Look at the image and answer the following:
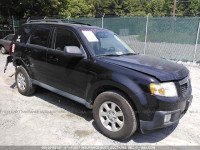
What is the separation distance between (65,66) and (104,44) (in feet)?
3.04

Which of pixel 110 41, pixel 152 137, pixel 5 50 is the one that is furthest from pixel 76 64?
pixel 5 50

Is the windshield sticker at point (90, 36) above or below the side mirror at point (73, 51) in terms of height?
above

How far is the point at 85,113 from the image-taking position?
13.7 ft

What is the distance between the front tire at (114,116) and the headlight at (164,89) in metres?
0.46

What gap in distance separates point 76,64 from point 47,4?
1867 cm

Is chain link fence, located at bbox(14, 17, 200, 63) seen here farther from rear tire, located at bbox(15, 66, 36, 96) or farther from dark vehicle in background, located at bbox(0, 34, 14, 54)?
rear tire, located at bbox(15, 66, 36, 96)

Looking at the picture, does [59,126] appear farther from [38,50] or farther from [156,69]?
[156,69]

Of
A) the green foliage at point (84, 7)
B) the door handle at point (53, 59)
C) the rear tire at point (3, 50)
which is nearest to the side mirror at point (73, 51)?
the door handle at point (53, 59)

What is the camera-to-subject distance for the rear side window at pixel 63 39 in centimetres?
371

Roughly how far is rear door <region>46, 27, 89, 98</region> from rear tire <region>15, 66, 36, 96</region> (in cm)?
84

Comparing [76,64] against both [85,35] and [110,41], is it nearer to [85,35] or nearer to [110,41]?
[85,35]

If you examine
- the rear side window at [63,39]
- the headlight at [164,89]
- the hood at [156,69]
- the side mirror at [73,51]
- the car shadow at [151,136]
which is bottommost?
the car shadow at [151,136]

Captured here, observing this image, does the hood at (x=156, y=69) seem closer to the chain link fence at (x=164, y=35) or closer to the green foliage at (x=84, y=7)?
the chain link fence at (x=164, y=35)

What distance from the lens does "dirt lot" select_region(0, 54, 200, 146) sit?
124 inches
